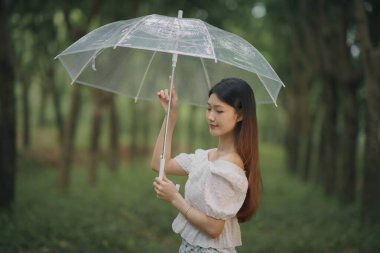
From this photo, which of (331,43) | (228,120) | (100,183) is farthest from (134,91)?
(100,183)

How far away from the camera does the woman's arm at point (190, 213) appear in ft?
10.9

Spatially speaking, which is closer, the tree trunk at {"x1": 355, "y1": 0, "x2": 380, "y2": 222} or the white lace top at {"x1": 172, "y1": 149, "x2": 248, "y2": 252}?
the white lace top at {"x1": 172, "y1": 149, "x2": 248, "y2": 252}

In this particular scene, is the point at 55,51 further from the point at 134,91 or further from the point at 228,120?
the point at 228,120

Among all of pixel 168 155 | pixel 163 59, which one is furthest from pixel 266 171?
pixel 168 155

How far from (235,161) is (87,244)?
161 inches

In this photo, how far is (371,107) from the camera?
8.36 m

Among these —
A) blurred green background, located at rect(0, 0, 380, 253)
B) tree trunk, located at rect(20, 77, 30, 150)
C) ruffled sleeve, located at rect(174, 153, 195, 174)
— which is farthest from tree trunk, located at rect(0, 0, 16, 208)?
tree trunk, located at rect(20, 77, 30, 150)

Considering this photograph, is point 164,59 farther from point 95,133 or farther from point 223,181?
point 95,133

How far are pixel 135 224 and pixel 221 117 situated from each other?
245 inches

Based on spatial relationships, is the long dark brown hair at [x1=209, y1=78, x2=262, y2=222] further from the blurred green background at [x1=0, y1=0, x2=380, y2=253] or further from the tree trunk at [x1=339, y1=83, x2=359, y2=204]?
the tree trunk at [x1=339, y1=83, x2=359, y2=204]

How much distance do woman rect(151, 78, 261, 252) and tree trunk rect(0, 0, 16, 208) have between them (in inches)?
216

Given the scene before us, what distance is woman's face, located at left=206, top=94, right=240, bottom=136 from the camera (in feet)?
11.1

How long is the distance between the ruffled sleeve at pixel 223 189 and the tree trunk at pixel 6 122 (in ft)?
18.8

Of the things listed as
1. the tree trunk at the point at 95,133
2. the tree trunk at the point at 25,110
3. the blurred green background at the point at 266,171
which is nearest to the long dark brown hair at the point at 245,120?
the blurred green background at the point at 266,171
